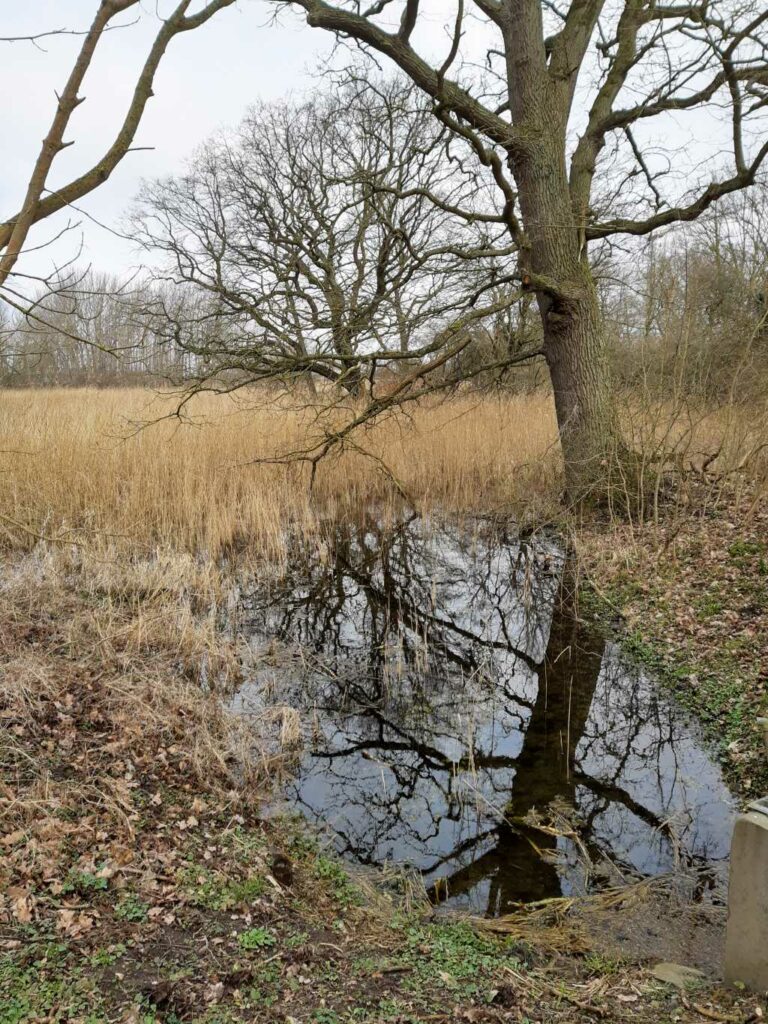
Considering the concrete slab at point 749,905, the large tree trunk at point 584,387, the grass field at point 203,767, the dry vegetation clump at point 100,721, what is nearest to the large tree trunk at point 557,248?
the large tree trunk at point 584,387

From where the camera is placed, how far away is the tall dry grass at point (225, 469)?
8359 mm

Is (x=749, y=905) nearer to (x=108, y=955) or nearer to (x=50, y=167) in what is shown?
(x=108, y=955)

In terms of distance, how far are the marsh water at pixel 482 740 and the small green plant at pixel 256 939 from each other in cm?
89

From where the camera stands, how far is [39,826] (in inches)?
120

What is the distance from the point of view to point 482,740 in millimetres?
4641

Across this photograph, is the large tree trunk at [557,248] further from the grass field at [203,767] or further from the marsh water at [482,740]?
the marsh water at [482,740]

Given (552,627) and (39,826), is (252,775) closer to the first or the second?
(39,826)

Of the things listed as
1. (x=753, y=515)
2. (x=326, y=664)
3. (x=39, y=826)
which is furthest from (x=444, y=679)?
(x=753, y=515)

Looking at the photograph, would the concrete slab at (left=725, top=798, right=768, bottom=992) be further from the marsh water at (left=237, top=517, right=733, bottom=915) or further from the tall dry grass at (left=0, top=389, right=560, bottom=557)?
the tall dry grass at (left=0, top=389, right=560, bottom=557)

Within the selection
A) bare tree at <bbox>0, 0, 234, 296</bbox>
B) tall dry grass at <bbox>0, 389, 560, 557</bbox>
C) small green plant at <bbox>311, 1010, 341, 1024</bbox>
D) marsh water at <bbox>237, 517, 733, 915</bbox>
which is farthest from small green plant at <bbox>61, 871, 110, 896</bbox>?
tall dry grass at <bbox>0, 389, 560, 557</bbox>

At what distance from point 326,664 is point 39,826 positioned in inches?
114

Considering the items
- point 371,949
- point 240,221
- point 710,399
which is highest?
point 240,221

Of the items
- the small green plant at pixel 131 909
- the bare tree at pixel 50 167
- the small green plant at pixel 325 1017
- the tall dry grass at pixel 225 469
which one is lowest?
the small green plant at pixel 325 1017

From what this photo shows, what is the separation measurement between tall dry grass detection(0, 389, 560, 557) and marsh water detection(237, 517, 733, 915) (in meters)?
1.93
